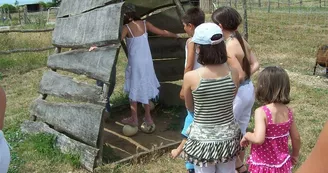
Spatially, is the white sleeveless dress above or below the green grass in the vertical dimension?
above

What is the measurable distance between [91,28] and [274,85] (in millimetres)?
2338

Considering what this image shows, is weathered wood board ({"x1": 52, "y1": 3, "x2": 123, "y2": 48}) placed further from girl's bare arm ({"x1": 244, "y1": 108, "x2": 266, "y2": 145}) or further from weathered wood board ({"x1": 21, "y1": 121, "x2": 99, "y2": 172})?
girl's bare arm ({"x1": 244, "y1": 108, "x2": 266, "y2": 145})

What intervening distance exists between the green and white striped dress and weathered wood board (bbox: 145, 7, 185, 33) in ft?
8.75

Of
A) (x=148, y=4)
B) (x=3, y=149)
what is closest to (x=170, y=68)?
(x=148, y=4)

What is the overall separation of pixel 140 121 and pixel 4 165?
11.7 ft

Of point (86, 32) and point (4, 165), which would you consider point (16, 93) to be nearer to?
point (86, 32)

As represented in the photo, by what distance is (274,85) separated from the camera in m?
2.61

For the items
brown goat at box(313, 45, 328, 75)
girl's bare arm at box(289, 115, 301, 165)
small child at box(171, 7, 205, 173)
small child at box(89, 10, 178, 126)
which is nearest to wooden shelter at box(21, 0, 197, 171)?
small child at box(89, 10, 178, 126)

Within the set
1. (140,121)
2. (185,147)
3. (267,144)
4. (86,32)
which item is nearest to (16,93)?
(140,121)

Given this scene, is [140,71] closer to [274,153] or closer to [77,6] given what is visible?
[77,6]

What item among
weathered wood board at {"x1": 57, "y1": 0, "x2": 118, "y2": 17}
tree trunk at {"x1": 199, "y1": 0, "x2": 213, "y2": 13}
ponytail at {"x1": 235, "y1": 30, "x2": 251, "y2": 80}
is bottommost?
tree trunk at {"x1": 199, "y1": 0, "x2": 213, "y2": 13}

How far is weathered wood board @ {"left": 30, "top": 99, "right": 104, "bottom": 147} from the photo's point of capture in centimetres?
396

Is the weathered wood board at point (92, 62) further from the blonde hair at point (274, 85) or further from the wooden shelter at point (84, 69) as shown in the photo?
the blonde hair at point (274, 85)

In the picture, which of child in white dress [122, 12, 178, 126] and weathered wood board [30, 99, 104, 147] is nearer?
weathered wood board [30, 99, 104, 147]
